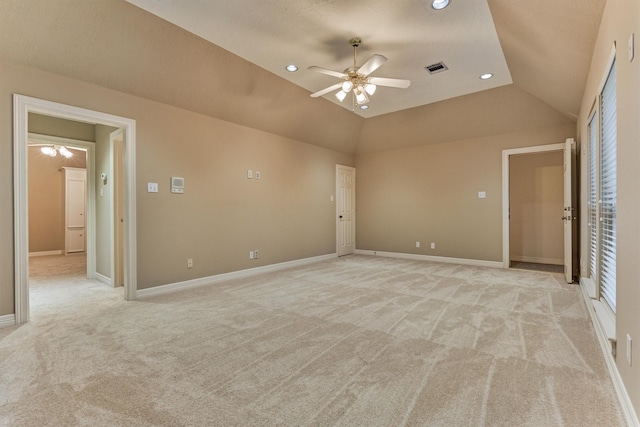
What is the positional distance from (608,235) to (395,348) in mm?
2023

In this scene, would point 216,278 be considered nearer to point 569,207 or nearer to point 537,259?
point 569,207

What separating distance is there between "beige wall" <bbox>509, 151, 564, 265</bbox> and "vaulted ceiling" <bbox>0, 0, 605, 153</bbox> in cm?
133

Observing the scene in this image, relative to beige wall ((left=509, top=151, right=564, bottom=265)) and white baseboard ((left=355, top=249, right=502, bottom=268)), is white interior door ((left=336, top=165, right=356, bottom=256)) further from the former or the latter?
beige wall ((left=509, top=151, right=564, bottom=265))

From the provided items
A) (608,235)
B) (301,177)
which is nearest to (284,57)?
(301,177)

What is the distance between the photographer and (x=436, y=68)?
13.8ft

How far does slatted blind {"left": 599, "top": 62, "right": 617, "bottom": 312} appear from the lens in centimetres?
240

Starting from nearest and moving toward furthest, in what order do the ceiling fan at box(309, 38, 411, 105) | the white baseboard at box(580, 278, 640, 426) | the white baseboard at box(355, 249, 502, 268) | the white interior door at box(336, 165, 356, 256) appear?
the white baseboard at box(580, 278, 640, 426)
the ceiling fan at box(309, 38, 411, 105)
the white baseboard at box(355, 249, 502, 268)
the white interior door at box(336, 165, 356, 256)

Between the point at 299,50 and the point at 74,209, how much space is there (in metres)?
7.86

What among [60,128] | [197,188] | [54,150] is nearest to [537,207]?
[197,188]

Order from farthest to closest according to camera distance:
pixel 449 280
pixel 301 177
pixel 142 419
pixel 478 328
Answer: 1. pixel 301 177
2. pixel 449 280
3. pixel 478 328
4. pixel 142 419

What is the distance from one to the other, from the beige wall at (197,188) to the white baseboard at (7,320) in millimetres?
68

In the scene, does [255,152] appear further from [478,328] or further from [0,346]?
[478,328]

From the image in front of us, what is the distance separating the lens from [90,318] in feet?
10.5

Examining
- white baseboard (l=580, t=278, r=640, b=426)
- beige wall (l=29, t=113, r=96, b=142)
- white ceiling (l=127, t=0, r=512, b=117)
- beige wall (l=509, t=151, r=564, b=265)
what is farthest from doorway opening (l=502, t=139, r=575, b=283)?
beige wall (l=29, t=113, r=96, b=142)
